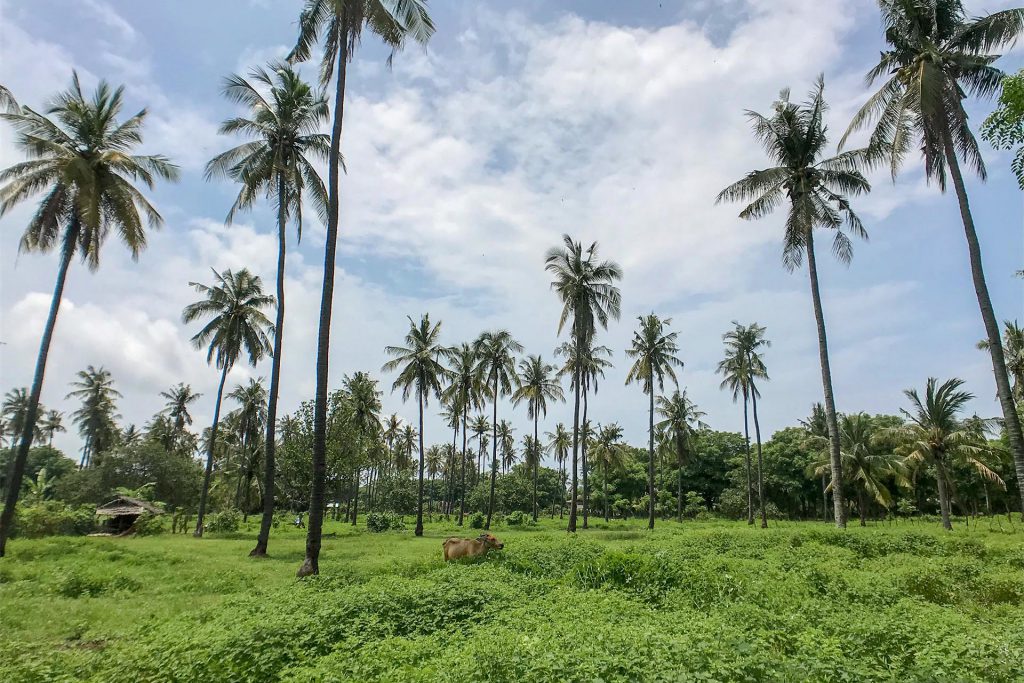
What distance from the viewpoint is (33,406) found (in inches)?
691

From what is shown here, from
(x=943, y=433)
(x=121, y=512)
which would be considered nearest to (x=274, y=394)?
(x=121, y=512)

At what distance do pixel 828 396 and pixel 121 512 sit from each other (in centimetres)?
3785

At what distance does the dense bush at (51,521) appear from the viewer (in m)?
24.7

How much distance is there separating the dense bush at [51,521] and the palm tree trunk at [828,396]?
113 feet

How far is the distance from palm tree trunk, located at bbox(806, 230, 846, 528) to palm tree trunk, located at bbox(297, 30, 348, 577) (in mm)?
18014

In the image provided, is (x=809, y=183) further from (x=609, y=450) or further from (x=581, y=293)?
(x=609, y=450)

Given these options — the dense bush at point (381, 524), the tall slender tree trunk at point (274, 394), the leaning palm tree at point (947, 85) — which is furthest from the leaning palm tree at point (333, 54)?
the dense bush at point (381, 524)

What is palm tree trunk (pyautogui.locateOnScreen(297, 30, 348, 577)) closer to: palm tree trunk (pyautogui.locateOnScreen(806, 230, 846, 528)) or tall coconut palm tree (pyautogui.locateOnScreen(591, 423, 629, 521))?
palm tree trunk (pyautogui.locateOnScreen(806, 230, 846, 528))

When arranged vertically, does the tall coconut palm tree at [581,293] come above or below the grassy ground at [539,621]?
above

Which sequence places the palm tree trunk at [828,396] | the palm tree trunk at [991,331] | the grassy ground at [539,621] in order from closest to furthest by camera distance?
1. the grassy ground at [539,621]
2. the palm tree trunk at [991,331]
3. the palm tree trunk at [828,396]

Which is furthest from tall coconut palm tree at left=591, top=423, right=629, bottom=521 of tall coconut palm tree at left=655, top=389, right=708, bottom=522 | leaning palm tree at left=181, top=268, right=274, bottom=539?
leaning palm tree at left=181, top=268, right=274, bottom=539

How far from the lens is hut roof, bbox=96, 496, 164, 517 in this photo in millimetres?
31938

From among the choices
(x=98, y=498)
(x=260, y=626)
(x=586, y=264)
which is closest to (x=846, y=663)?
(x=260, y=626)

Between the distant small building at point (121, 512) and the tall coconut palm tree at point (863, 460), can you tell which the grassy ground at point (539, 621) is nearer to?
the distant small building at point (121, 512)
